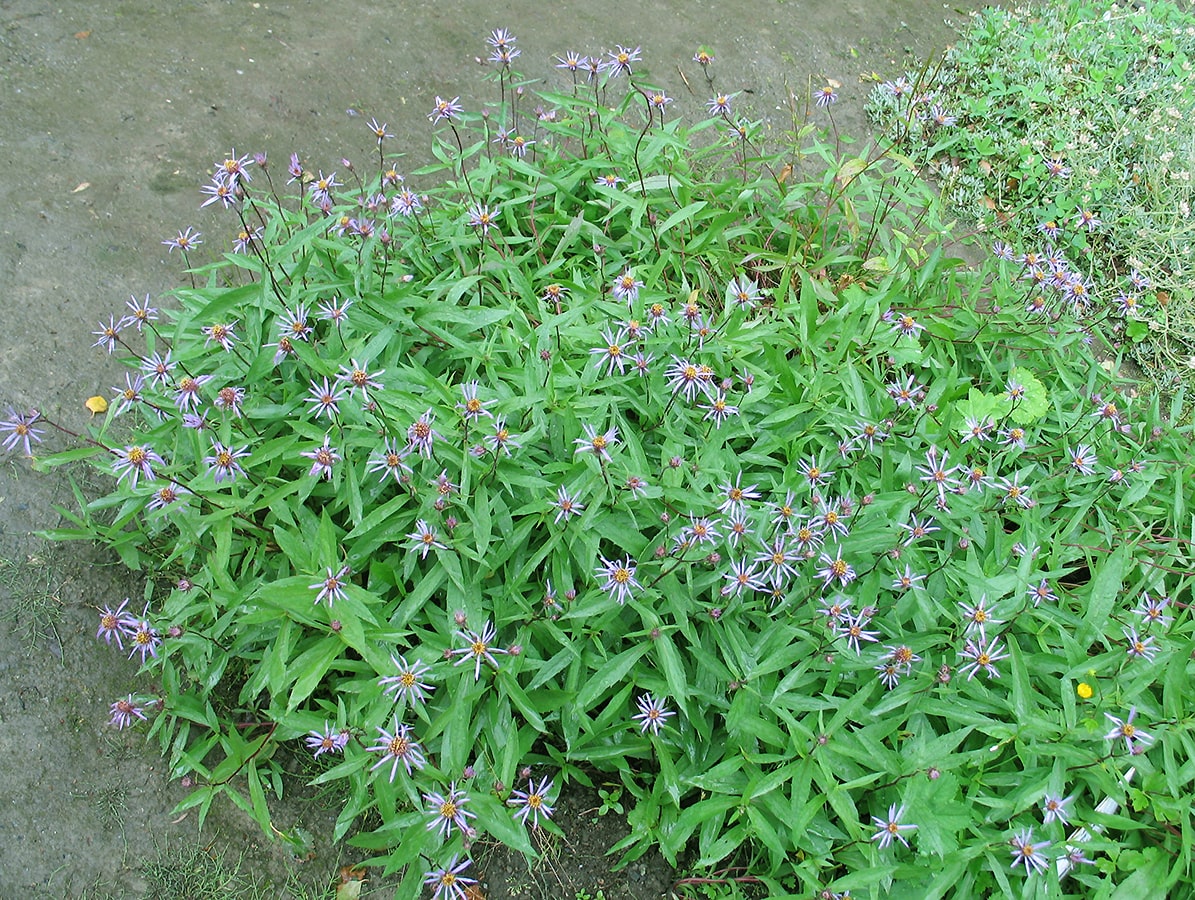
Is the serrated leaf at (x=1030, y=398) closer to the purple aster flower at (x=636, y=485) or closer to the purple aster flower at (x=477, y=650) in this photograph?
the purple aster flower at (x=636, y=485)

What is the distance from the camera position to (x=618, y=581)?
2.05 m

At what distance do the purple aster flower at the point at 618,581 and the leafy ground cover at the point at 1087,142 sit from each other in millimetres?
2516

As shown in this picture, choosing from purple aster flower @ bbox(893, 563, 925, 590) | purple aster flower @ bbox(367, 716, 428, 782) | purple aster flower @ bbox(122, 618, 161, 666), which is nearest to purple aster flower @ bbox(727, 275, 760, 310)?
purple aster flower @ bbox(893, 563, 925, 590)

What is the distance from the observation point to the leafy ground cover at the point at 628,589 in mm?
2092

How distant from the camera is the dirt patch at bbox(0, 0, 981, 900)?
7.30 feet

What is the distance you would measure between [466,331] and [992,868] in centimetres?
197

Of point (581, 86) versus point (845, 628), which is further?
point (581, 86)

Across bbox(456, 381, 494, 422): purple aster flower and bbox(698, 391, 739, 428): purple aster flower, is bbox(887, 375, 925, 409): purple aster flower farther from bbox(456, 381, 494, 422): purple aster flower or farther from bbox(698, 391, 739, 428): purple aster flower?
bbox(456, 381, 494, 422): purple aster flower

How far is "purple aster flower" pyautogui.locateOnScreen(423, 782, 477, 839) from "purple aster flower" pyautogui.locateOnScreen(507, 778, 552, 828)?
107 millimetres

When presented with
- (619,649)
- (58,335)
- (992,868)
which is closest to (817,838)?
(992,868)

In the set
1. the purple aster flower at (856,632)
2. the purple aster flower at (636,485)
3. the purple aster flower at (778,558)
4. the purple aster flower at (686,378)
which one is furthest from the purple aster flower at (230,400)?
the purple aster flower at (856,632)

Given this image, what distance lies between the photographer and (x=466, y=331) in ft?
8.43

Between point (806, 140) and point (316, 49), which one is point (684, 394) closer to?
point (806, 140)

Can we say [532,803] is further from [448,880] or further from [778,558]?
[778,558]
